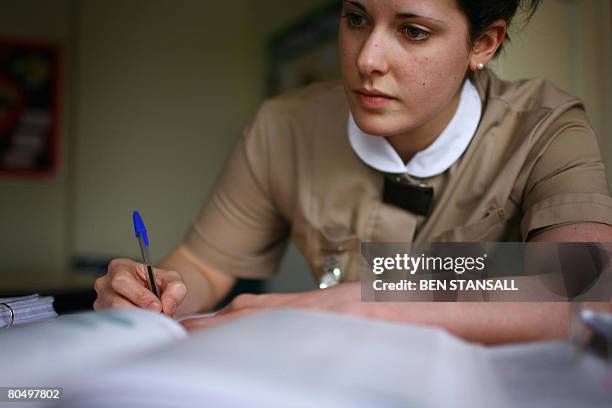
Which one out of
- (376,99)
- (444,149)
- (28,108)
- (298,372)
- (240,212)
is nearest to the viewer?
(298,372)

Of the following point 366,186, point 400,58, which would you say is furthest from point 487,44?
point 366,186

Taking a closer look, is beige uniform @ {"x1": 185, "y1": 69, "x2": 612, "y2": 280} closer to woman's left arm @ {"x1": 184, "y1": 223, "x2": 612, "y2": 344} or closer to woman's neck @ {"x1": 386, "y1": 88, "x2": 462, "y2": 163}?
woman's neck @ {"x1": 386, "y1": 88, "x2": 462, "y2": 163}

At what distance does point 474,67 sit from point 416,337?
0.56 meters

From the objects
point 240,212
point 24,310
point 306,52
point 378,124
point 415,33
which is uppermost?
point 306,52

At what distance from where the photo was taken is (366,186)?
3.23ft

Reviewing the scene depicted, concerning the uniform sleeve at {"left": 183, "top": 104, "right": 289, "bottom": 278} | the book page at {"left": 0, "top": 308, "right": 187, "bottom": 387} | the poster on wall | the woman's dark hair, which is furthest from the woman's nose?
the poster on wall

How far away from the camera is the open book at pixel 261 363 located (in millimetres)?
314

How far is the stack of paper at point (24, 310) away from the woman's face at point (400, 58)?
453 mm

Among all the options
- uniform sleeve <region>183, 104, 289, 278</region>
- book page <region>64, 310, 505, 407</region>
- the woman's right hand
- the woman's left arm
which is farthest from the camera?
uniform sleeve <region>183, 104, 289, 278</region>

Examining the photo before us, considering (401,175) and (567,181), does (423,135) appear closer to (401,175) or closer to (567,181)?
(401,175)

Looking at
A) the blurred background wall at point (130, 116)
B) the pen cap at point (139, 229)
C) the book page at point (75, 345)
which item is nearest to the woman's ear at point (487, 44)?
the pen cap at point (139, 229)

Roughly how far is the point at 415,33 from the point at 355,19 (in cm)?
9

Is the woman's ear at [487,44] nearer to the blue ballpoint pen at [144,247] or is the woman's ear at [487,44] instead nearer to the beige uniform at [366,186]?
the beige uniform at [366,186]

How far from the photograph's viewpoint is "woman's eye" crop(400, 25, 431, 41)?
79 centimetres
